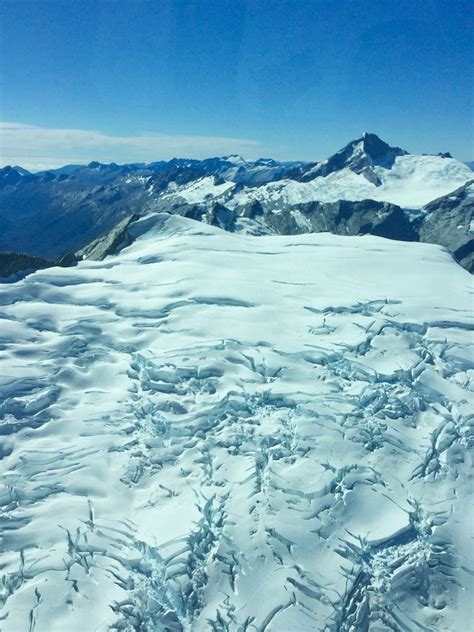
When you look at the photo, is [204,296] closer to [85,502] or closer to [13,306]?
[13,306]

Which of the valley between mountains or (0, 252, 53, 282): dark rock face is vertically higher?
(0, 252, 53, 282): dark rock face

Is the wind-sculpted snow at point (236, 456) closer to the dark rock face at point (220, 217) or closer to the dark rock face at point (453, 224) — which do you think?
the dark rock face at point (220, 217)

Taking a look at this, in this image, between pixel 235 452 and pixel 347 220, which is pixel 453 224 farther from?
pixel 235 452

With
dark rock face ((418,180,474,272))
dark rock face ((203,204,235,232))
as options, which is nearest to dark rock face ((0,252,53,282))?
dark rock face ((203,204,235,232))

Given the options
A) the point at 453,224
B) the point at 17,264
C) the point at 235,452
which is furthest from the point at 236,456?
the point at 453,224

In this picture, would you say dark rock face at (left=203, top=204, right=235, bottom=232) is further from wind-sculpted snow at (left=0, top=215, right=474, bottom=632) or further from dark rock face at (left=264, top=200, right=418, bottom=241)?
wind-sculpted snow at (left=0, top=215, right=474, bottom=632)

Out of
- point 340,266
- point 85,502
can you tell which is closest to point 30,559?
point 85,502
